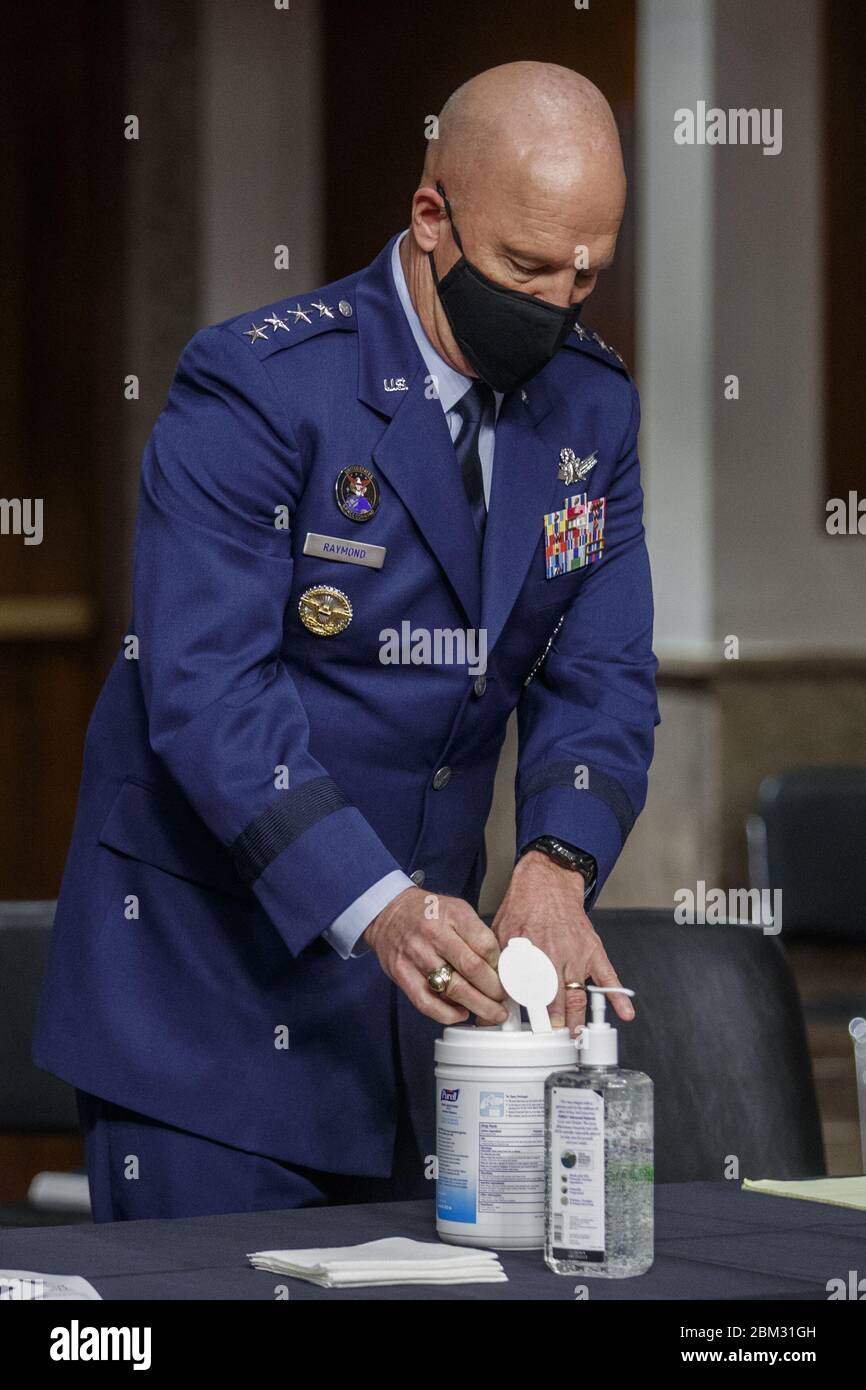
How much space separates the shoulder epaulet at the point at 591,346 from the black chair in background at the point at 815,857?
2384 mm

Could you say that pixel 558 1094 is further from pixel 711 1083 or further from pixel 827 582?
pixel 827 582

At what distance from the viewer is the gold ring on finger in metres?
1.43

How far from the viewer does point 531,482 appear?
1.80 m

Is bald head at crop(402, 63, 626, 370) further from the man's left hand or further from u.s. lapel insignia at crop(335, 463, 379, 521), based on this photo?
the man's left hand

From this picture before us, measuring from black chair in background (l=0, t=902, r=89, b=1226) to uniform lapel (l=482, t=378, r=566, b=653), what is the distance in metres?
1.01

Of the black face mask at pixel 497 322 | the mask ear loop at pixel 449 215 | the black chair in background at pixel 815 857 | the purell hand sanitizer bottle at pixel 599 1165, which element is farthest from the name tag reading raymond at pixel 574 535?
the black chair in background at pixel 815 857

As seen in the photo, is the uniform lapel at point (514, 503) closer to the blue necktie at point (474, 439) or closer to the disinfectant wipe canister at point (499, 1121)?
the blue necktie at point (474, 439)

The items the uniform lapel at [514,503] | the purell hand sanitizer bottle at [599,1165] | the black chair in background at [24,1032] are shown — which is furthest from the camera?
the black chair in background at [24,1032]

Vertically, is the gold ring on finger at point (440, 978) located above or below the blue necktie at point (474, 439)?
below

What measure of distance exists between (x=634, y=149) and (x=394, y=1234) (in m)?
3.83

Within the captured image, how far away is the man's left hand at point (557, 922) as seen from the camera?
1565 mm

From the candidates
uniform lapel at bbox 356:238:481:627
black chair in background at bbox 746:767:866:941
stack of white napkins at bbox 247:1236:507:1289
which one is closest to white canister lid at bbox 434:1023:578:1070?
stack of white napkins at bbox 247:1236:507:1289

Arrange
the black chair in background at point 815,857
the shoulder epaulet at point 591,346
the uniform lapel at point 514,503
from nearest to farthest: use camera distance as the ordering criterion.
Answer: the uniform lapel at point 514,503 < the shoulder epaulet at point 591,346 < the black chair in background at point 815,857
